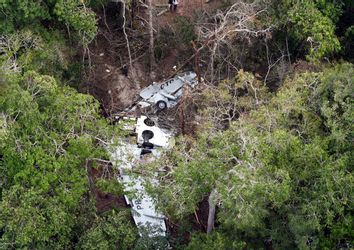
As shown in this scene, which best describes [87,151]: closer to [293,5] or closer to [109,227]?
[109,227]

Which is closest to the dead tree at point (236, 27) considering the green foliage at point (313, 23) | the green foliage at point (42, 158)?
the green foliage at point (313, 23)

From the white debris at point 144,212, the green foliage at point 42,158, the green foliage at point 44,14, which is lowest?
the white debris at point 144,212

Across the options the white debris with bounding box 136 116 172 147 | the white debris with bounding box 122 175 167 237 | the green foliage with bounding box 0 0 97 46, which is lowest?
the white debris with bounding box 122 175 167 237

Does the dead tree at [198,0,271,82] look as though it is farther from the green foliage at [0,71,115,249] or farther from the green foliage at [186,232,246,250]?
the green foliage at [186,232,246,250]

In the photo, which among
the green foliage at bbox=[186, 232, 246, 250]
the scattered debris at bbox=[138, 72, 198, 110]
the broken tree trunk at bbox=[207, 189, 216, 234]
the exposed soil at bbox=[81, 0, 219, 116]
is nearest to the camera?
the broken tree trunk at bbox=[207, 189, 216, 234]

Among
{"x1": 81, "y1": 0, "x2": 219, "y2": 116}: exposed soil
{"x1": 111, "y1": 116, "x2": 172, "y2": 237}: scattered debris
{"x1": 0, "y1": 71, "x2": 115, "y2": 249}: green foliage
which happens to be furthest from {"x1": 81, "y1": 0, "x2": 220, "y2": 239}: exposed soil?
{"x1": 0, "y1": 71, "x2": 115, "y2": 249}: green foliage

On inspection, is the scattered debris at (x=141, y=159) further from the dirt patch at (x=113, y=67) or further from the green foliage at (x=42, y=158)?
the dirt patch at (x=113, y=67)

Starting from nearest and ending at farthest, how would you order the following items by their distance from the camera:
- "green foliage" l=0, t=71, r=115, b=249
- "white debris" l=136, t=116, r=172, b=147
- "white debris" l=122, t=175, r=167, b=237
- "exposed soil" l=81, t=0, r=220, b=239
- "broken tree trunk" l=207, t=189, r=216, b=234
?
1. "green foliage" l=0, t=71, r=115, b=249
2. "broken tree trunk" l=207, t=189, r=216, b=234
3. "white debris" l=122, t=175, r=167, b=237
4. "white debris" l=136, t=116, r=172, b=147
5. "exposed soil" l=81, t=0, r=220, b=239

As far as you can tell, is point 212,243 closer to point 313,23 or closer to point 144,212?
point 144,212

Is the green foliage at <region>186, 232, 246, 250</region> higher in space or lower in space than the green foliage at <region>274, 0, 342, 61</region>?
lower

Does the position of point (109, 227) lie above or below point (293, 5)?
below

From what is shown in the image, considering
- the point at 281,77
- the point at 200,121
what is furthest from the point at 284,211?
the point at 281,77
